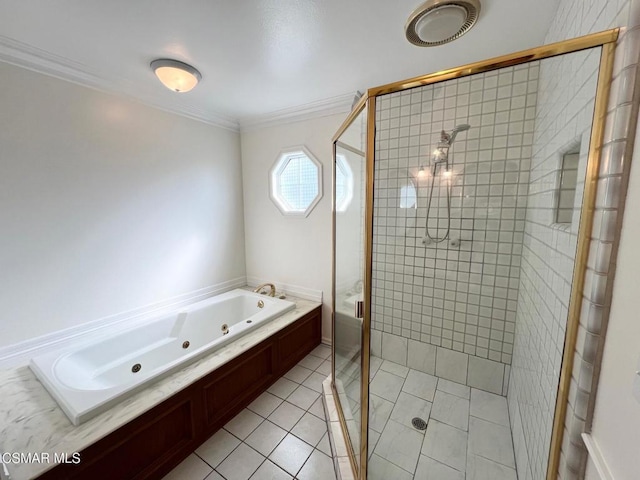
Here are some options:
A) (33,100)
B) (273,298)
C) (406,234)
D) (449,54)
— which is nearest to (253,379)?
(273,298)

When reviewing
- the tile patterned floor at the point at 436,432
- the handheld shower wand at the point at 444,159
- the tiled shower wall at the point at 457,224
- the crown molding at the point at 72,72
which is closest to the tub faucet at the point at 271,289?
the tiled shower wall at the point at 457,224

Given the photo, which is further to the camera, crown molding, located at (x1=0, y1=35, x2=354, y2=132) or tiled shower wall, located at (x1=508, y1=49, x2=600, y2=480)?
crown molding, located at (x1=0, y1=35, x2=354, y2=132)

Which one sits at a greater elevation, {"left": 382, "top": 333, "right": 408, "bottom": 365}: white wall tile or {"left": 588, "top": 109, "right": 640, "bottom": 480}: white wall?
{"left": 588, "top": 109, "right": 640, "bottom": 480}: white wall

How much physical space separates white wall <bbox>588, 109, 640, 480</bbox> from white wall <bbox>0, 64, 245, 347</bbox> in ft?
9.42

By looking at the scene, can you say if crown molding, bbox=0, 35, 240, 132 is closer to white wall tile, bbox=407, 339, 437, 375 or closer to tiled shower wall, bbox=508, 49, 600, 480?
tiled shower wall, bbox=508, 49, 600, 480

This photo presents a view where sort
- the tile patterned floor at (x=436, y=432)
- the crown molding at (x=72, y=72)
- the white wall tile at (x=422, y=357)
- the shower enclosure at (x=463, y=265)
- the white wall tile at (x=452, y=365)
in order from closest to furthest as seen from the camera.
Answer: the shower enclosure at (x=463, y=265) → the tile patterned floor at (x=436, y=432) → the crown molding at (x=72, y=72) → the white wall tile at (x=452, y=365) → the white wall tile at (x=422, y=357)

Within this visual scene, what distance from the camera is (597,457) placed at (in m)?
0.65

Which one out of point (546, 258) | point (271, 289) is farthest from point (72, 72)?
point (546, 258)

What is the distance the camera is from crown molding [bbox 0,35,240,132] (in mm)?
1555

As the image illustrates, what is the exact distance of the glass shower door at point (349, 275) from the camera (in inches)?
62.1

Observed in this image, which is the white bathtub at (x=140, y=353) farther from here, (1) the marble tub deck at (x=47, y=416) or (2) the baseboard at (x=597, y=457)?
(2) the baseboard at (x=597, y=457)

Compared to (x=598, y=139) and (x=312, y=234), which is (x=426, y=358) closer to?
(x=312, y=234)

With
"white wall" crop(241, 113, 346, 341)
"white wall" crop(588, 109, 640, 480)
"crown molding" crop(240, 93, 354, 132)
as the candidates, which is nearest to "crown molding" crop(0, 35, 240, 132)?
"crown molding" crop(240, 93, 354, 132)

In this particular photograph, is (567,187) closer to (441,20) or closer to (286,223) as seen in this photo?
(441,20)
